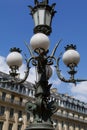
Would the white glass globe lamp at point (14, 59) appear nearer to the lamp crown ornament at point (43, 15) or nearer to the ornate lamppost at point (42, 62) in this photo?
the ornate lamppost at point (42, 62)

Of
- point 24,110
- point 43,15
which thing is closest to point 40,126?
point 43,15

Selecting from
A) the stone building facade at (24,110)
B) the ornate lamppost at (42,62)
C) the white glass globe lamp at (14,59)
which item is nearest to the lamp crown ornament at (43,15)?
the ornate lamppost at (42,62)

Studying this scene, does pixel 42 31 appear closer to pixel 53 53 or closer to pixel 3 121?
pixel 53 53

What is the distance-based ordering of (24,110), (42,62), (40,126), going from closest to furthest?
(40,126), (42,62), (24,110)

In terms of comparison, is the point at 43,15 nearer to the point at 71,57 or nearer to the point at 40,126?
the point at 71,57

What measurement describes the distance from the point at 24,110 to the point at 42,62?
149ft

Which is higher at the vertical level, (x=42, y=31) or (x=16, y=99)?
(x=16, y=99)

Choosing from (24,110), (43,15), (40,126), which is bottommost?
(40,126)

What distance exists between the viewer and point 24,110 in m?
52.7

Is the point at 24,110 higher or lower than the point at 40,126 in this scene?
higher

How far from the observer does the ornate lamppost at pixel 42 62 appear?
800 cm

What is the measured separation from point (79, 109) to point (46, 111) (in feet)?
235

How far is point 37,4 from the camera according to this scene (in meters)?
8.98

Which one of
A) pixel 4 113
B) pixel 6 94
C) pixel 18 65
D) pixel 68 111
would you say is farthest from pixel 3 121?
pixel 18 65
